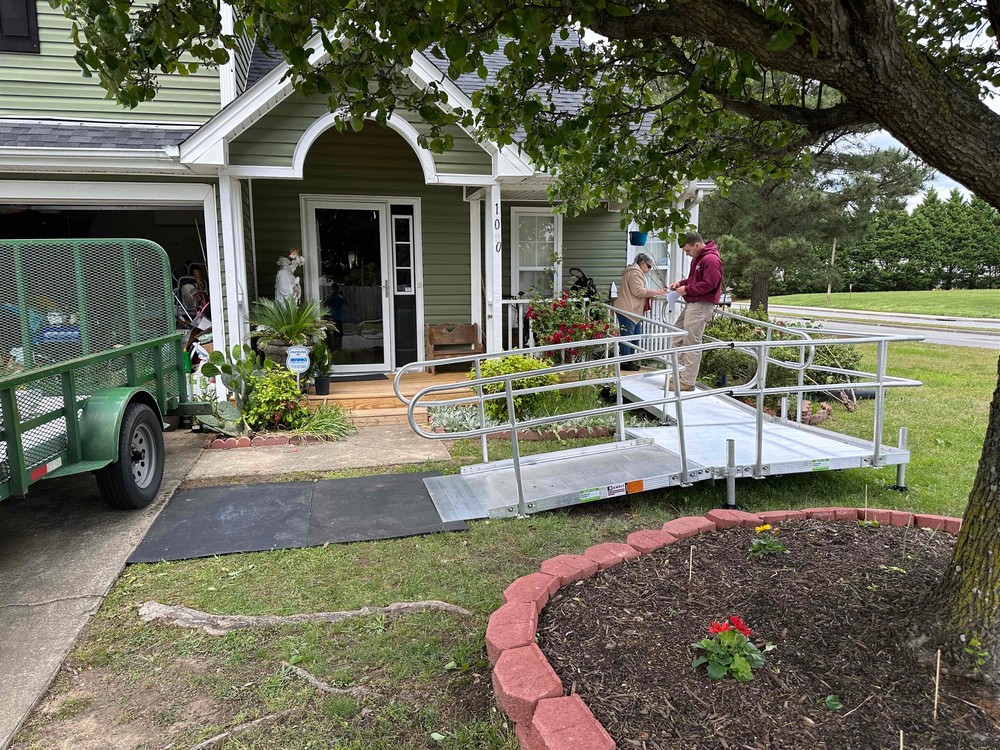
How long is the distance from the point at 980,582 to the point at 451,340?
8344mm

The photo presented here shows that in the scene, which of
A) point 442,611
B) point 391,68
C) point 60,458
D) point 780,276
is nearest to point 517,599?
point 442,611

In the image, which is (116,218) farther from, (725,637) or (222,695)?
(725,637)

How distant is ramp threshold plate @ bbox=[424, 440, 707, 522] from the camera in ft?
15.1

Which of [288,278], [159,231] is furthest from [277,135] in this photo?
[159,231]

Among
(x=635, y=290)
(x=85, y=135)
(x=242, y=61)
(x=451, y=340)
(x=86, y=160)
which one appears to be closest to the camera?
(x=86, y=160)

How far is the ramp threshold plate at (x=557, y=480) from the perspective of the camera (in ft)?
15.1

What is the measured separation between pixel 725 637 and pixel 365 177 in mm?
8645

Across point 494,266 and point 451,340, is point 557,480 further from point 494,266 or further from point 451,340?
point 451,340

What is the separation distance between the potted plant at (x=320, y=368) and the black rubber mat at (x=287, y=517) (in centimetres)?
283

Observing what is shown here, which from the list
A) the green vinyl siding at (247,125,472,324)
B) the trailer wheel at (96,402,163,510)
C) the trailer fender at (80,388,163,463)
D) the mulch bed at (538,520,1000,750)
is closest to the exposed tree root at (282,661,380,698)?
the mulch bed at (538,520,1000,750)

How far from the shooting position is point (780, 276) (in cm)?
3928

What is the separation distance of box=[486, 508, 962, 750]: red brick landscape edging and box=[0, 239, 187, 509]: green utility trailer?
9.61ft

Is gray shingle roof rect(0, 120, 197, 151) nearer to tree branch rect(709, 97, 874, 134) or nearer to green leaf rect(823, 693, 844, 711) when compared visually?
tree branch rect(709, 97, 874, 134)

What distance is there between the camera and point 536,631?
8.80 feet
